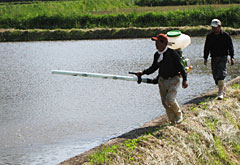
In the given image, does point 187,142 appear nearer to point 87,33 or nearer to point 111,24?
point 87,33

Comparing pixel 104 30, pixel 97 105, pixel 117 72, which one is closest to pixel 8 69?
pixel 117 72

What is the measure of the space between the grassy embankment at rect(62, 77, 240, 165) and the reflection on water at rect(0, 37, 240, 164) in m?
1.13

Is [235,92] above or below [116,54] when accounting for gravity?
above

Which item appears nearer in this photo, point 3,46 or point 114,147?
point 114,147

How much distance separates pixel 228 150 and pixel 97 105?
3560 millimetres

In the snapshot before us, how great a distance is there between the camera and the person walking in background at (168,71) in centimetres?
607

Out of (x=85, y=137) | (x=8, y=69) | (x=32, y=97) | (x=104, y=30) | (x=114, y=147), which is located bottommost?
(x=104, y=30)

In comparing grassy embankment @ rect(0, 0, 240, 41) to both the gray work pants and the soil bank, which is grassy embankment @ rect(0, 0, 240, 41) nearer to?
the soil bank

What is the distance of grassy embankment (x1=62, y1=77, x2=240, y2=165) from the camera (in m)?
5.14

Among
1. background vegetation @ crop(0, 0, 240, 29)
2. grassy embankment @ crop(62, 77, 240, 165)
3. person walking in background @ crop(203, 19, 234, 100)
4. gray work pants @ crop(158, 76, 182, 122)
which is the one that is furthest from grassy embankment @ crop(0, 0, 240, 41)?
gray work pants @ crop(158, 76, 182, 122)

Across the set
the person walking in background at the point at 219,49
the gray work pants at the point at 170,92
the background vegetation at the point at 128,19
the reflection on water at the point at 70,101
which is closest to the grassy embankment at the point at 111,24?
the background vegetation at the point at 128,19

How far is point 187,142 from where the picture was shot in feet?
19.2

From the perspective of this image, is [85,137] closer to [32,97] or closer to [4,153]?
[4,153]

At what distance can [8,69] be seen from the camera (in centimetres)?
1455
